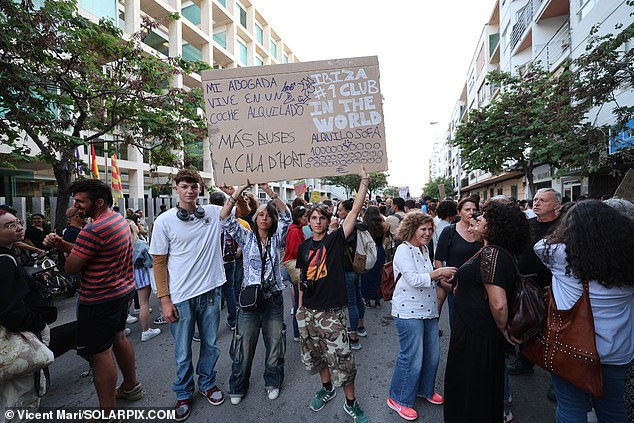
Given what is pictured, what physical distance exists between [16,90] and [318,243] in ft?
19.2

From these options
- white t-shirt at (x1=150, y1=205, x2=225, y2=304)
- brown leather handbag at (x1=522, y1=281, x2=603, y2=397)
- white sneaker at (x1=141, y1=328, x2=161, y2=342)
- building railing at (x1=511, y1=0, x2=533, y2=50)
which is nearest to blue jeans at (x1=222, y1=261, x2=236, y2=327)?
white sneaker at (x1=141, y1=328, x2=161, y2=342)

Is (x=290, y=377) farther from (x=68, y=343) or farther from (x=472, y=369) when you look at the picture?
(x=68, y=343)

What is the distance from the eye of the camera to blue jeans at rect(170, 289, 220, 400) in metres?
2.79

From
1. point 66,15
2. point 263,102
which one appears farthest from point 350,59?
point 66,15

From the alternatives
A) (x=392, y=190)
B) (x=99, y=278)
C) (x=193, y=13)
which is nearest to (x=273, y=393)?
(x=99, y=278)

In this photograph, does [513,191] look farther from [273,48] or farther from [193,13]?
[273,48]

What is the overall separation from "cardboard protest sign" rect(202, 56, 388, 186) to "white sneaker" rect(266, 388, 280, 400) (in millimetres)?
2108

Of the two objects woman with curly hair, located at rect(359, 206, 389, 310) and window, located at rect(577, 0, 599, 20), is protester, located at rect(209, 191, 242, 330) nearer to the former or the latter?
woman with curly hair, located at rect(359, 206, 389, 310)

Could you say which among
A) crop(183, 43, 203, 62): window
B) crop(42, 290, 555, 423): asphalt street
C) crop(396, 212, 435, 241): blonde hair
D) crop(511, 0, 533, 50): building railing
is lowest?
crop(42, 290, 555, 423): asphalt street

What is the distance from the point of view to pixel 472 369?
2.14m

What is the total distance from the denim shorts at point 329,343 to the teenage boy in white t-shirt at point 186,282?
98cm

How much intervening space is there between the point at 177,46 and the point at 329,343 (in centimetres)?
2414

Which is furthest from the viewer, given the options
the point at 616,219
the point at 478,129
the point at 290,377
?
the point at 478,129

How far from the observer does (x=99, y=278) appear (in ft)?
8.55
